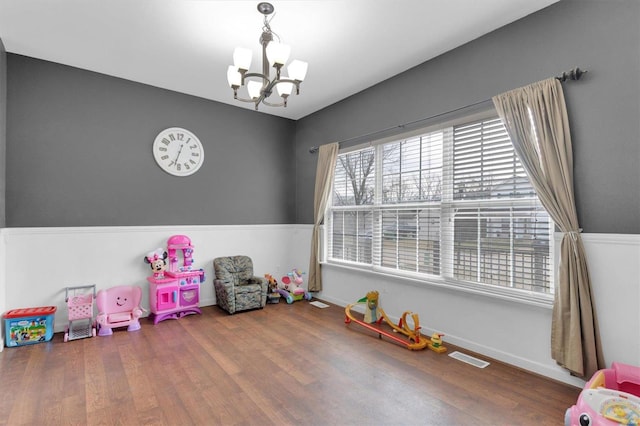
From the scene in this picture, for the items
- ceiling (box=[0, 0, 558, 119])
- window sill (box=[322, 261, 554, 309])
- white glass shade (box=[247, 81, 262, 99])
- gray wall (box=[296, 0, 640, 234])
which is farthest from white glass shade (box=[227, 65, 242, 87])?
window sill (box=[322, 261, 554, 309])

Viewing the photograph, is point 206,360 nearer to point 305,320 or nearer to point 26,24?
point 305,320

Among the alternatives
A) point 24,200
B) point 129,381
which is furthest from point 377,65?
point 24,200

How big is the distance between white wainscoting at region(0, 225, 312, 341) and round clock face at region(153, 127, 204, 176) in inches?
31.6

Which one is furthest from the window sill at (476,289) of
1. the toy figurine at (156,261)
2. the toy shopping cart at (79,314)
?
the toy shopping cart at (79,314)

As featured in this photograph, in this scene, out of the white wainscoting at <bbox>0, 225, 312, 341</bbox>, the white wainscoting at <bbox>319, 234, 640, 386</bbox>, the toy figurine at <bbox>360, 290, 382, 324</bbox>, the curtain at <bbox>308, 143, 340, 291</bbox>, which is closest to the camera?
the white wainscoting at <bbox>319, 234, 640, 386</bbox>

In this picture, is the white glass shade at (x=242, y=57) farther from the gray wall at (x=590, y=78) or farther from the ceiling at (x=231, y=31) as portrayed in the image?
the gray wall at (x=590, y=78)

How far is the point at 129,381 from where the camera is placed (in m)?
2.44

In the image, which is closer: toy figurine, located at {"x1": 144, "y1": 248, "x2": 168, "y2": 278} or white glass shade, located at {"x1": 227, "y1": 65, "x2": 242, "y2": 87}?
white glass shade, located at {"x1": 227, "y1": 65, "x2": 242, "y2": 87}

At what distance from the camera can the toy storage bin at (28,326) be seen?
3.08 m

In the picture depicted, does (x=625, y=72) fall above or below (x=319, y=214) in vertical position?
above

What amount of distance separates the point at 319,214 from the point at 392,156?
4.72 ft

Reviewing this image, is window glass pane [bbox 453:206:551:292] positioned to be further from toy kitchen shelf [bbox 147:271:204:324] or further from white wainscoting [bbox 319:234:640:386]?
toy kitchen shelf [bbox 147:271:204:324]

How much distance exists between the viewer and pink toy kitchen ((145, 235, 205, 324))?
3.88 m

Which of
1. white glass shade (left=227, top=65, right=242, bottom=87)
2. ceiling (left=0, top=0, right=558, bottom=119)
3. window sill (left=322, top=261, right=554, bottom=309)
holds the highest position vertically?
ceiling (left=0, top=0, right=558, bottom=119)
